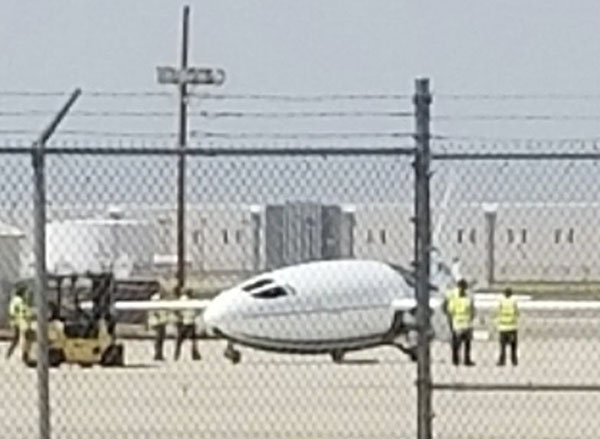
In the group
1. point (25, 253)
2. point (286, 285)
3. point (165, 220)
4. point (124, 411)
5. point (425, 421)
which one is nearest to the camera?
point (425, 421)

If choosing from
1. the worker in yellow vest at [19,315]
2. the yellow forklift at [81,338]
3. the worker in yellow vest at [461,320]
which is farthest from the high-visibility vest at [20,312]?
the worker in yellow vest at [461,320]

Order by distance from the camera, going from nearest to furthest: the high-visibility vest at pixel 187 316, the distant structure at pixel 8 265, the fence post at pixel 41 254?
1. the fence post at pixel 41 254
2. the high-visibility vest at pixel 187 316
3. the distant structure at pixel 8 265

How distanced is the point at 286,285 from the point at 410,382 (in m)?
7.07

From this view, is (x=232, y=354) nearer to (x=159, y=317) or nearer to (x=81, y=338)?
(x=159, y=317)

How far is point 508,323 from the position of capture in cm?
3438

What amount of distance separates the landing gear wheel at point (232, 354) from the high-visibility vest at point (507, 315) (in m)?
4.43

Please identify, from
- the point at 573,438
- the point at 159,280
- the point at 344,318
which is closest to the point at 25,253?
the point at 159,280

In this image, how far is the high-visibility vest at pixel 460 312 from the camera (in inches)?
1278

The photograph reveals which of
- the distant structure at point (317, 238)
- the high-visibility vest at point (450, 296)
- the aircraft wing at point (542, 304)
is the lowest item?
the aircraft wing at point (542, 304)

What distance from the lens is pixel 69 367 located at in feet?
101

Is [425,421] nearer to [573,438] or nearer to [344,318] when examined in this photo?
[573,438]

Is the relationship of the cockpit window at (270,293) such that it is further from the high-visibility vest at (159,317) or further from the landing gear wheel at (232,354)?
the high-visibility vest at (159,317)

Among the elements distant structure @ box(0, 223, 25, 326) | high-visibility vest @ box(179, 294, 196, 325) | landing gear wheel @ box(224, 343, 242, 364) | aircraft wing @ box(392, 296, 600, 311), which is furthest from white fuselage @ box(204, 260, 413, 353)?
distant structure @ box(0, 223, 25, 326)

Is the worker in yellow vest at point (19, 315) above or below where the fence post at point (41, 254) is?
below
